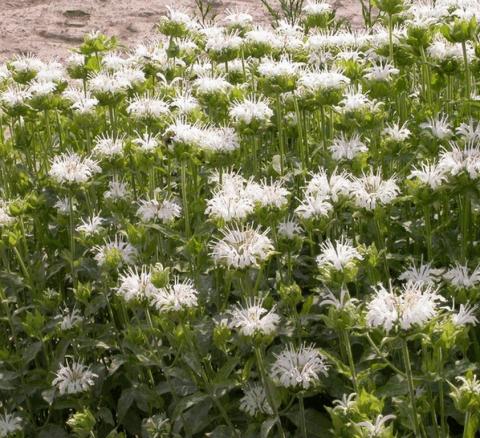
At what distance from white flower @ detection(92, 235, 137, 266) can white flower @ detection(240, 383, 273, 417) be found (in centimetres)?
52

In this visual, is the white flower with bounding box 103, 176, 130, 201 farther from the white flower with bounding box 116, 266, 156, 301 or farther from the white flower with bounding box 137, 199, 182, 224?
the white flower with bounding box 116, 266, 156, 301

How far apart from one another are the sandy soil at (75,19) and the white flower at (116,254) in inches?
169

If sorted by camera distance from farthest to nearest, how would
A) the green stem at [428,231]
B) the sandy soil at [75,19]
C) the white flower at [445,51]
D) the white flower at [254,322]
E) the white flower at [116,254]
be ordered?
1. the sandy soil at [75,19]
2. the white flower at [445,51]
3. the white flower at [116,254]
4. the green stem at [428,231]
5. the white flower at [254,322]

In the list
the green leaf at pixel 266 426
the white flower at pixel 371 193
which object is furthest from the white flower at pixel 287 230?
the green leaf at pixel 266 426

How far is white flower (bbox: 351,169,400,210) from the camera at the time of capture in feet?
8.30

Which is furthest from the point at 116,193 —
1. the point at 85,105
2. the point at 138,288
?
the point at 138,288

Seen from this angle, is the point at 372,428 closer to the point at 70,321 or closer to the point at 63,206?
the point at 70,321

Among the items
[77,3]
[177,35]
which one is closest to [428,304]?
[177,35]

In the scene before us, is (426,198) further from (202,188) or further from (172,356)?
(202,188)

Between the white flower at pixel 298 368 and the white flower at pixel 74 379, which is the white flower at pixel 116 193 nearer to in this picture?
the white flower at pixel 74 379

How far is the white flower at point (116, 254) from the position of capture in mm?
2658

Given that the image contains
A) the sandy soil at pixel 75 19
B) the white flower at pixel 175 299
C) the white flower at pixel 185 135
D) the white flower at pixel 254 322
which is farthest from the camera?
the sandy soil at pixel 75 19

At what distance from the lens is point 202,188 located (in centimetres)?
348

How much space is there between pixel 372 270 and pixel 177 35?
56.8 inches
